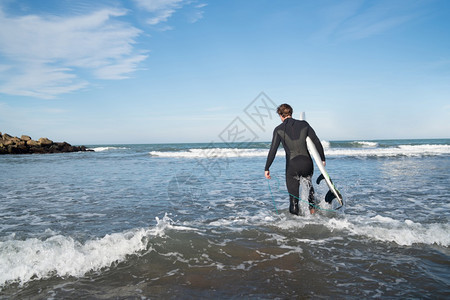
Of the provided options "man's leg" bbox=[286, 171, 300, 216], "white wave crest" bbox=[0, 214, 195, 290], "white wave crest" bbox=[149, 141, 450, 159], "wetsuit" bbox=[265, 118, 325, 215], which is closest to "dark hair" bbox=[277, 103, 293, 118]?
"wetsuit" bbox=[265, 118, 325, 215]

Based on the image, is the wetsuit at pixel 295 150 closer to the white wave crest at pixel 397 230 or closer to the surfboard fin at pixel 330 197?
the surfboard fin at pixel 330 197

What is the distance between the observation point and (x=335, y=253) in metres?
3.81

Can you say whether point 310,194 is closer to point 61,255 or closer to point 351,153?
point 61,255

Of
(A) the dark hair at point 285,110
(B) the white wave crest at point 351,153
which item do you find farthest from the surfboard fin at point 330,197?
(B) the white wave crest at point 351,153

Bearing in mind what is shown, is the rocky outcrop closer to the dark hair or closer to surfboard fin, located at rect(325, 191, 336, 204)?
the dark hair

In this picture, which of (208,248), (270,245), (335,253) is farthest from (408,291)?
(208,248)

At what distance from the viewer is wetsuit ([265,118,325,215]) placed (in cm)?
533

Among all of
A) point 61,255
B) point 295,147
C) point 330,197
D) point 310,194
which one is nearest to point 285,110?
point 295,147

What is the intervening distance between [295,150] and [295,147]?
0.19 feet

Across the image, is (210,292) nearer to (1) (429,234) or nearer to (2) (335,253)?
(2) (335,253)

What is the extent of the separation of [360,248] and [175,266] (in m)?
2.58

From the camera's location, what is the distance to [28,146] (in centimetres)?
3534

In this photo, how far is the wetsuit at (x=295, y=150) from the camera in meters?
5.33

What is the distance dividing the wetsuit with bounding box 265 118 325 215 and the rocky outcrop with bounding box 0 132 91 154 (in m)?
37.8
